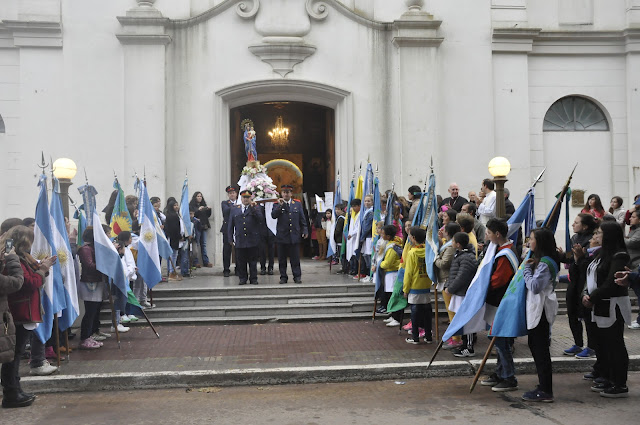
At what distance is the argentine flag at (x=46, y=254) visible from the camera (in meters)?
8.29

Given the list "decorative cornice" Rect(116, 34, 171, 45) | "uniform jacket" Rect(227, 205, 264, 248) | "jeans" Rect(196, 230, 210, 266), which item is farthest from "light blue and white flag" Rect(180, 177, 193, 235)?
"decorative cornice" Rect(116, 34, 171, 45)

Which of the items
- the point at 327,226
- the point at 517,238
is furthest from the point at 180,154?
the point at 517,238

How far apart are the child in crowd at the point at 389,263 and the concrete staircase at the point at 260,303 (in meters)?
0.87

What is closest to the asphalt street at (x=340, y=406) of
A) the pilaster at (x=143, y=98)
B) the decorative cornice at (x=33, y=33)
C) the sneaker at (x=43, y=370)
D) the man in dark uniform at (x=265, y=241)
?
the sneaker at (x=43, y=370)

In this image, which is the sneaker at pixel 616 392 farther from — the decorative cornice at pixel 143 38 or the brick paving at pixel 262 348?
the decorative cornice at pixel 143 38

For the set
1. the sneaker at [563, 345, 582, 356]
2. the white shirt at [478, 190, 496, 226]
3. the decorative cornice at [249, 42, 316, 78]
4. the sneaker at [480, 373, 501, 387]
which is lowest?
the sneaker at [480, 373, 501, 387]

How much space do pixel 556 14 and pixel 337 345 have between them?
12138 mm

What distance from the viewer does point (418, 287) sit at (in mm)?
9562

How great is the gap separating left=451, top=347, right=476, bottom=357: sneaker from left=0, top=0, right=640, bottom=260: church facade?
8.03 meters

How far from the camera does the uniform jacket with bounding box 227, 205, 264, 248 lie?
13445 mm

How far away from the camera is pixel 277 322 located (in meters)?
11.7

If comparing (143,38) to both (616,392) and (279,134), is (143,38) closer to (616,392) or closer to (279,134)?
(279,134)

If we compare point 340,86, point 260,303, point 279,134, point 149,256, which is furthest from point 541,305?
point 279,134

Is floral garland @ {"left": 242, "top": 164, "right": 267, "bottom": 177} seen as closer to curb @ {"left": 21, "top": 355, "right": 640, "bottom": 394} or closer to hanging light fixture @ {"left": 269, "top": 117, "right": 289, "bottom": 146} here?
hanging light fixture @ {"left": 269, "top": 117, "right": 289, "bottom": 146}
